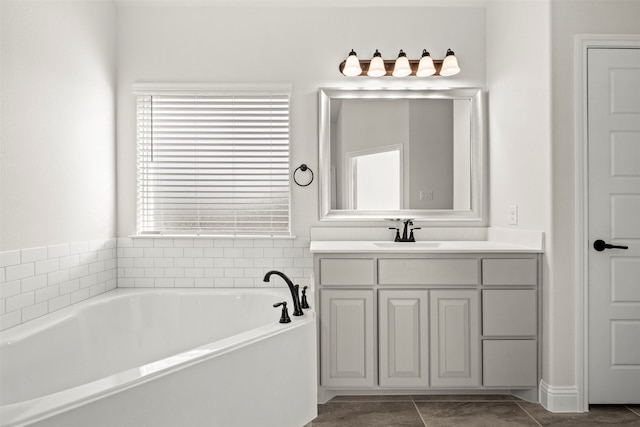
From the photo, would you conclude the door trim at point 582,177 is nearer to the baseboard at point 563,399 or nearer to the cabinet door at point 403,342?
the baseboard at point 563,399

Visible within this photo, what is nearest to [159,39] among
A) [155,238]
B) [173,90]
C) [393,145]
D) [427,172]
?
[173,90]

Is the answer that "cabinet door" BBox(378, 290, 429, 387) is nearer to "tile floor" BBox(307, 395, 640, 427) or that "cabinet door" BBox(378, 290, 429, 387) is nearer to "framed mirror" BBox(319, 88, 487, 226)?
"tile floor" BBox(307, 395, 640, 427)

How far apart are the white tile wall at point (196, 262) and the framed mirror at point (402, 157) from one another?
53cm

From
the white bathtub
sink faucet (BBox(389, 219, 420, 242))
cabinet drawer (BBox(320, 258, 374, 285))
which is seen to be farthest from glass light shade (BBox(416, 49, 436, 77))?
the white bathtub

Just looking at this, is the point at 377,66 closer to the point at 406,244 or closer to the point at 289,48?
the point at 289,48

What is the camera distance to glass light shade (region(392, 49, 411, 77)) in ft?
9.66

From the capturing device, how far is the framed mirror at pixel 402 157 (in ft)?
10.2

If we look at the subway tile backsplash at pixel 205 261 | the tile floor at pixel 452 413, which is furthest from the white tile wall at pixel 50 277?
the tile floor at pixel 452 413

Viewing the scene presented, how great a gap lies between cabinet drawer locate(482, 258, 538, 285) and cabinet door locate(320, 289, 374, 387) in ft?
2.38

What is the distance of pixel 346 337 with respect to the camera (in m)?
2.49

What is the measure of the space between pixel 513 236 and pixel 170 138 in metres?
2.48

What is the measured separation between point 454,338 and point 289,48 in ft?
7.49

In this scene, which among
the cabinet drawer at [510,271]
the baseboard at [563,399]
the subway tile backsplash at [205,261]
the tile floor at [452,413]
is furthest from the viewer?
the subway tile backsplash at [205,261]

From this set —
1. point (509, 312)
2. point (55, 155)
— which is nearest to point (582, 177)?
point (509, 312)
